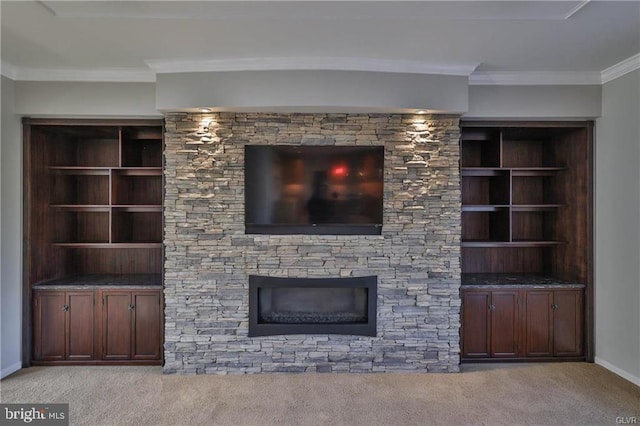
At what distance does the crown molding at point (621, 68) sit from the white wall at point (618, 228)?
5 centimetres

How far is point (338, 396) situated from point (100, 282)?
2.67m

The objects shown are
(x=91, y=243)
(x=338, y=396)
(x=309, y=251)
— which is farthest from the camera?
(x=91, y=243)

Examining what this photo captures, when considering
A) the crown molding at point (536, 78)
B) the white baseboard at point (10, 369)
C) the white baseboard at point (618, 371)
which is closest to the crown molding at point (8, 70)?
the white baseboard at point (10, 369)

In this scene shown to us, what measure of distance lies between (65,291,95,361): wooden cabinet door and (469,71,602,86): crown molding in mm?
4445

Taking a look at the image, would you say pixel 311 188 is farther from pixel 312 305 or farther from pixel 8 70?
pixel 8 70

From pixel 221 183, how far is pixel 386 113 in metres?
1.71

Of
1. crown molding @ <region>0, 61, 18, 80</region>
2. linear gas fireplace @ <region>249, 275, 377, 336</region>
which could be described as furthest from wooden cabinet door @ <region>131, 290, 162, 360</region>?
crown molding @ <region>0, 61, 18, 80</region>

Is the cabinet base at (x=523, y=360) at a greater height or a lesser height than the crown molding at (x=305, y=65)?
lesser

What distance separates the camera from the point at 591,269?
3.72 metres

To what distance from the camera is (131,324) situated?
3623 millimetres

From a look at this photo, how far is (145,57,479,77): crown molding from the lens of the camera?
10.5 ft

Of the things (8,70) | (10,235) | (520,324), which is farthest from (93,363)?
(520,324)

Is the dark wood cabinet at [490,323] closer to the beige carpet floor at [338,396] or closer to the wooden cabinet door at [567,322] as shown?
the beige carpet floor at [338,396]

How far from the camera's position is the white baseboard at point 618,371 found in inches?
127
